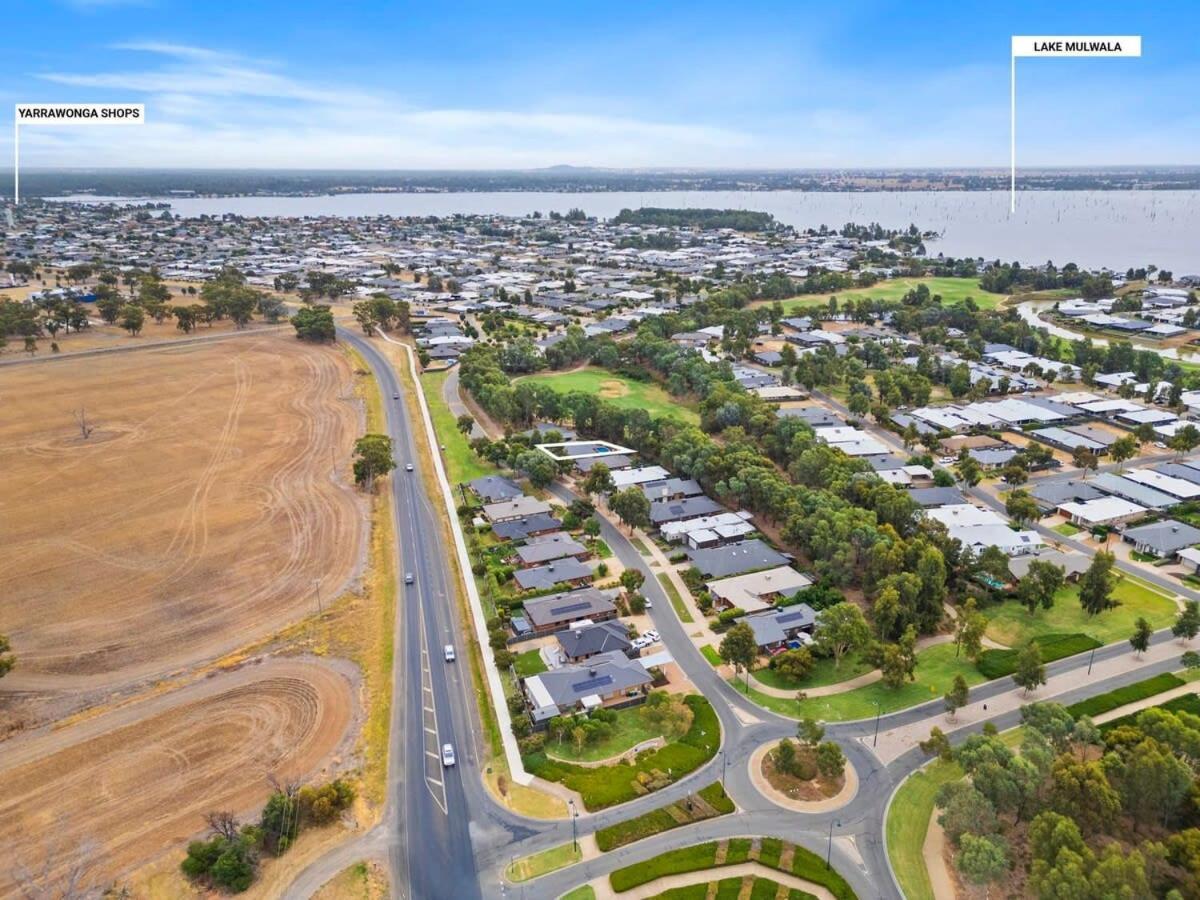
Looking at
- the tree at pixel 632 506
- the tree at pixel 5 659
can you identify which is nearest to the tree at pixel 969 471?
the tree at pixel 632 506

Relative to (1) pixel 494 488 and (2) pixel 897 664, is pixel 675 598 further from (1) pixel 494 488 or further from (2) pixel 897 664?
(1) pixel 494 488

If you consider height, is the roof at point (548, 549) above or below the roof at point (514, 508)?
below

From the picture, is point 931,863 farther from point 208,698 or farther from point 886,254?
point 886,254

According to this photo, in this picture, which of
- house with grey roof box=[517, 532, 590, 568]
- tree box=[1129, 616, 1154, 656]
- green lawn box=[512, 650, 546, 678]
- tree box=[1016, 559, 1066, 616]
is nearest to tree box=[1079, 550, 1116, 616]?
tree box=[1016, 559, 1066, 616]

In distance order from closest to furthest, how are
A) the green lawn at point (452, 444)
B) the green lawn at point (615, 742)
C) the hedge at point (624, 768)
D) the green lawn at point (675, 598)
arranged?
the hedge at point (624, 768)
the green lawn at point (615, 742)
the green lawn at point (675, 598)
the green lawn at point (452, 444)

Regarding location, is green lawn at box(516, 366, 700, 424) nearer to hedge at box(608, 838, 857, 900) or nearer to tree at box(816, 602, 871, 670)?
tree at box(816, 602, 871, 670)

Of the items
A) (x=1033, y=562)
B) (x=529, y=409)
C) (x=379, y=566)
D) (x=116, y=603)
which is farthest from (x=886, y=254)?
(x=116, y=603)

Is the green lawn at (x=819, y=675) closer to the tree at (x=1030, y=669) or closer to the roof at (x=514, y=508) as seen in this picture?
the tree at (x=1030, y=669)

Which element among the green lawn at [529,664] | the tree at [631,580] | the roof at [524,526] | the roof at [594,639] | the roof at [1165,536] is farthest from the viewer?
the roof at [524,526]
